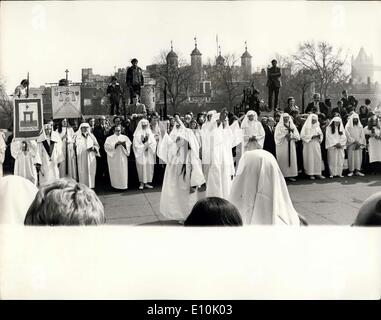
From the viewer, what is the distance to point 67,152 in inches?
384

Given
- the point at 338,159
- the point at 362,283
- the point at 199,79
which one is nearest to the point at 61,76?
the point at 362,283

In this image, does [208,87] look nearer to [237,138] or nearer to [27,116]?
[237,138]

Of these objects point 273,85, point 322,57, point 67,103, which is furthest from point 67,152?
point 273,85

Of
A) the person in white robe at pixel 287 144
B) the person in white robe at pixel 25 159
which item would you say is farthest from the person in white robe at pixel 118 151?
the person in white robe at pixel 287 144

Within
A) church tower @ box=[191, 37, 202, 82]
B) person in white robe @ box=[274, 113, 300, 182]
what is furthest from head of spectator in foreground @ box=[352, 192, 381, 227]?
person in white robe @ box=[274, 113, 300, 182]

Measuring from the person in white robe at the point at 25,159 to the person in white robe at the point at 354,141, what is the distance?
283 inches

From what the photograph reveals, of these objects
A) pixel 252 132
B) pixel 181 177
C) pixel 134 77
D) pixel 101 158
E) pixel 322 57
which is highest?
pixel 134 77

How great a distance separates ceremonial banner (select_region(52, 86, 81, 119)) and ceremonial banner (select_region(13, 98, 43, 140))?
5.77 feet

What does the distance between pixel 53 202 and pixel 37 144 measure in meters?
7.10

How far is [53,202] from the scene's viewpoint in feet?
8.17

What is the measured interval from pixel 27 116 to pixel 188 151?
10.8 ft

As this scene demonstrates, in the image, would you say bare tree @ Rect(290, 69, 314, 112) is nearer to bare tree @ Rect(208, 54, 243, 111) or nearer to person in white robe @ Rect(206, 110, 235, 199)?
bare tree @ Rect(208, 54, 243, 111)

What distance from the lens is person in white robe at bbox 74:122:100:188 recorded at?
10.4 metres

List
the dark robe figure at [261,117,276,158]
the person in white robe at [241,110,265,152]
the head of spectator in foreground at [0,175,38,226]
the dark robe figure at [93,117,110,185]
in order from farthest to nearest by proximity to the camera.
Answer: the dark robe figure at [261,117,276,158] < the dark robe figure at [93,117,110,185] < the person in white robe at [241,110,265,152] < the head of spectator in foreground at [0,175,38,226]
